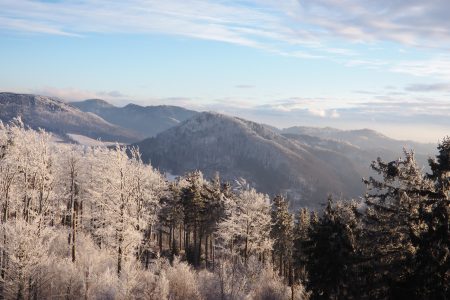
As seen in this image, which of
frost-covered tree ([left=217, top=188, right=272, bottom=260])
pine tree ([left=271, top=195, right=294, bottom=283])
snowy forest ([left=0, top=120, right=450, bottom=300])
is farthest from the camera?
pine tree ([left=271, top=195, right=294, bottom=283])

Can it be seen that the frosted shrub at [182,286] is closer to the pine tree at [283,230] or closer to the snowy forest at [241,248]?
the snowy forest at [241,248]

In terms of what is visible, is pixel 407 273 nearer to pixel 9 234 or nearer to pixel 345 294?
pixel 345 294

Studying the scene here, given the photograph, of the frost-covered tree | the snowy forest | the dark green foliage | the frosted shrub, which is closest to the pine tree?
the snowy forest

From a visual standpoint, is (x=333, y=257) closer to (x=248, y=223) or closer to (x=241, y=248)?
(x=248, y=223)

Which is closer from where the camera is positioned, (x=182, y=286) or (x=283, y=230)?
(x=182, y=286)

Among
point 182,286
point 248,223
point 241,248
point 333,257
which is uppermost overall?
point 333,257

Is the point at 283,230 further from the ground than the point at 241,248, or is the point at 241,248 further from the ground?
the point at 283,230

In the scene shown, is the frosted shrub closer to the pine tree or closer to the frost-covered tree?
the frost-covered tree

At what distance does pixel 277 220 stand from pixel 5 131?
137 ft

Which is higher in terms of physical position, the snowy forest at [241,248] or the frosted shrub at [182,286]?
the snowy forest at [241,248]

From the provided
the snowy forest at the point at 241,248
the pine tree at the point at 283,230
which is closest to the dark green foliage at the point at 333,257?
the snowy forest at the point at 241,248

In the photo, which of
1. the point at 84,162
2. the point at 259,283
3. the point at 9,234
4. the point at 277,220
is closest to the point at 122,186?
the point at 9,234

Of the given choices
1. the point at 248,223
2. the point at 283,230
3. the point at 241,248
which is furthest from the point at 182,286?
the point at 283,230

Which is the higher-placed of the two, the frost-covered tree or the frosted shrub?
the frost-covered tree
